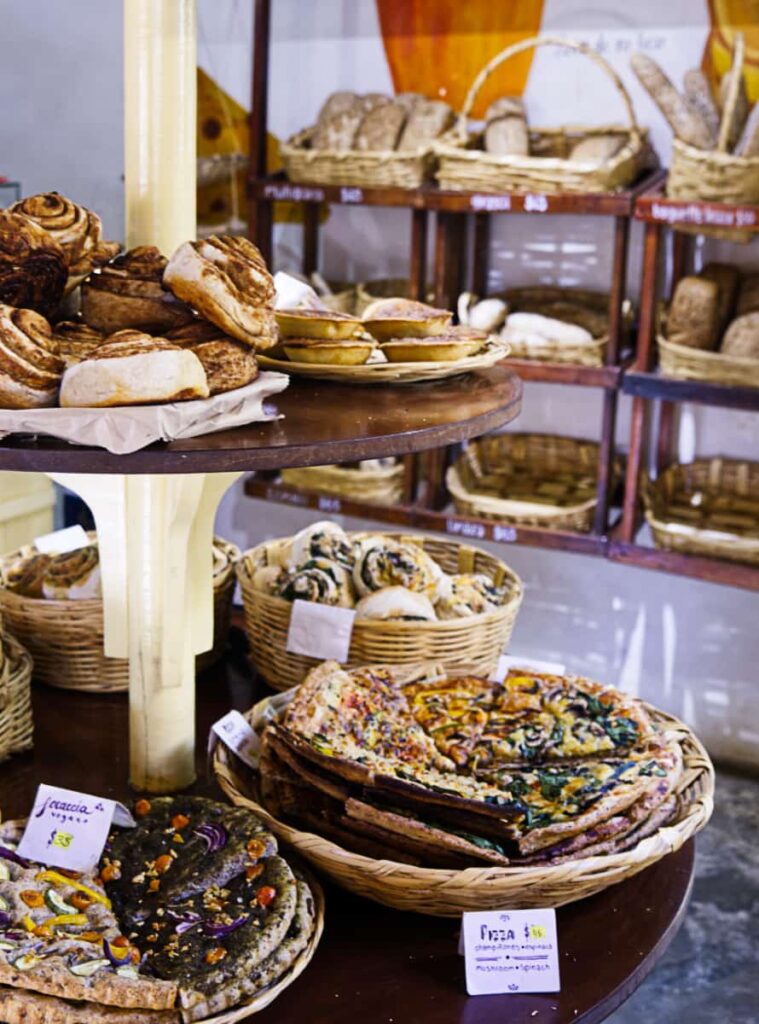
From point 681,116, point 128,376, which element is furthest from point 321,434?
point 681,116

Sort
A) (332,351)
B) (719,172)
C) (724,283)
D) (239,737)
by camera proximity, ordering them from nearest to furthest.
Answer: (332,351), (239,737), (719,172), (724,283)

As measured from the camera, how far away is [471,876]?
1213 mm

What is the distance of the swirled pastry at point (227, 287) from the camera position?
1164mm

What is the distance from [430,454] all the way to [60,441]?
2508mm

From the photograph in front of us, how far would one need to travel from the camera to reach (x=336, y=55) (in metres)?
3.84

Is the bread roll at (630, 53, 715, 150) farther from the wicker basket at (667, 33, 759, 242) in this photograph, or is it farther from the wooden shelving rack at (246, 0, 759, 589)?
the wooden shelving rack at (246, 0, 759, 589)

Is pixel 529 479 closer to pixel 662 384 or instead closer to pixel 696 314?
pixel 662 384

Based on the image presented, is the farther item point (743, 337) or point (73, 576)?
point (743, 337)

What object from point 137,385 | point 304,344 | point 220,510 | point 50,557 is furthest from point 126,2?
point 220,510

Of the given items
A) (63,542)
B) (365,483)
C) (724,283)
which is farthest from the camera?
(365,483)

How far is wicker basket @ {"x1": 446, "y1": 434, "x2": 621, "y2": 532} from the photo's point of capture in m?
3.31

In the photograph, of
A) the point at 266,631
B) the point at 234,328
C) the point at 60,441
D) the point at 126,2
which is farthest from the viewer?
the point at 266,631

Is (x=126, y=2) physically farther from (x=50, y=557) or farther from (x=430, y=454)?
(x=430, y=454)

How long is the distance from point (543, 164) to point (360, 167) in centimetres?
55
